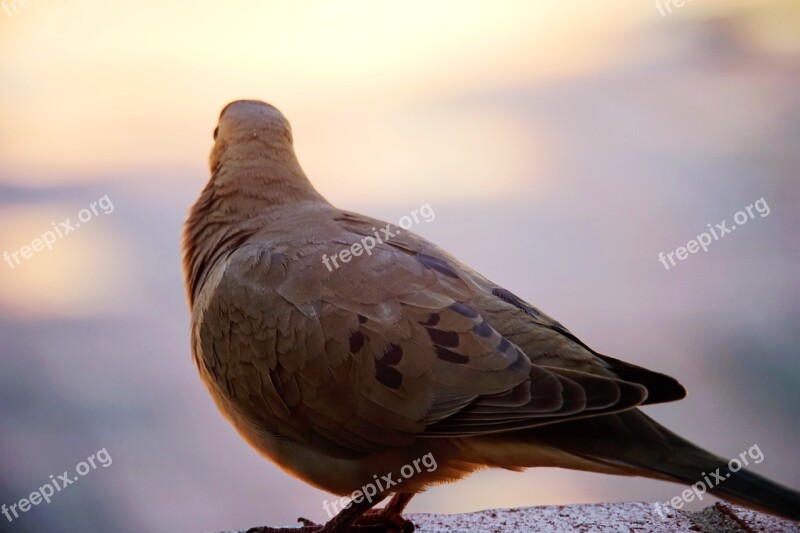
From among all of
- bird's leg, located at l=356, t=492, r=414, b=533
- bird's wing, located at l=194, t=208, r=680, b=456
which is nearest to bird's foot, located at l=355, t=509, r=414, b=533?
bird's leg, located at l=356, t=492, r=414, b=533

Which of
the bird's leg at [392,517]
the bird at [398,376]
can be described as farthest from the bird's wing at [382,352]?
the bird's leg at [392,517]

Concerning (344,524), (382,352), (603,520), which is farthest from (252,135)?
(603,520)

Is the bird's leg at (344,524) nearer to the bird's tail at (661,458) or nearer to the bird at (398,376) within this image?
the bird at (398,376)

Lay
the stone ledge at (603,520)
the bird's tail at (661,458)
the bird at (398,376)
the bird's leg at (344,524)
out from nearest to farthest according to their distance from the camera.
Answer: the bird's tail at (661,458) → the bird at (398,376) → the bird's leg at (344,524) → the stone ledge at (603,520)

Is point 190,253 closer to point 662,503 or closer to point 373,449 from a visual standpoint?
point 373,449

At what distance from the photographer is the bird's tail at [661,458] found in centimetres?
165

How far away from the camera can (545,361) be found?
6.82ft

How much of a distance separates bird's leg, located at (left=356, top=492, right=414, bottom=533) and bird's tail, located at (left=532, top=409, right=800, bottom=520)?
2.81 feet

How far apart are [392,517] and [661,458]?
119cm

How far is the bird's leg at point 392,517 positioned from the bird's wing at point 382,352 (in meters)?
0.54

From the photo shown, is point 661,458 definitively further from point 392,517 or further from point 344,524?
point 392,517

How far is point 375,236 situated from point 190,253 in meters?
0.75

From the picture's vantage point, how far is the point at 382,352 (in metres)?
2.15

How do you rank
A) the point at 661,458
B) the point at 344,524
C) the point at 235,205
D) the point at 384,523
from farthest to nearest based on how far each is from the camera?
the point at 235,205 < the point at 384,523 < the point at 344,524 < the point at 661,458
